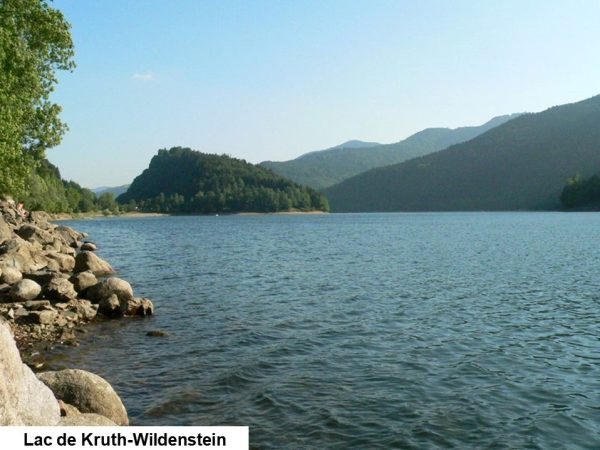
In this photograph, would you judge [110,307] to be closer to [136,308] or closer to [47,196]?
[136,308]

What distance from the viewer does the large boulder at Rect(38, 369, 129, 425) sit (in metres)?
11.7

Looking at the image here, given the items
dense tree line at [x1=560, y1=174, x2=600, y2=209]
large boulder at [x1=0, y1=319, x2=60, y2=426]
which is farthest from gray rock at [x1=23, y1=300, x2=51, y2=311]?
dense tree line at [x1=560, y1=174, x2=600, y2=209]

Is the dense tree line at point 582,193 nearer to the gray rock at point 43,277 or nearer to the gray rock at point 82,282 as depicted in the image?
the gray rock at point 82,282

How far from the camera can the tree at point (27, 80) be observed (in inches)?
1096

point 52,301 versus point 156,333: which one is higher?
point 52,301

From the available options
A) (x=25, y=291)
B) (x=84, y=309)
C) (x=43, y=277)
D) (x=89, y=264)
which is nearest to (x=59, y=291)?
(x=25, y=291)

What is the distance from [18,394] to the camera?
26.6 feet

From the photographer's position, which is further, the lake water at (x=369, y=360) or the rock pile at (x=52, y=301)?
the rock pile at (x=52, y=301)

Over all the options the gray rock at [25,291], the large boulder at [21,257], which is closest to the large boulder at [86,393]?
the gray rock at [25,291]

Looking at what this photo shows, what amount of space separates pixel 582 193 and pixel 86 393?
209 meters

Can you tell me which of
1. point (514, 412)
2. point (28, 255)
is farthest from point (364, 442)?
point (28, 255)

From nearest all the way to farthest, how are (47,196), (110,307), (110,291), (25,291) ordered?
(25,291), (110,307), (110,291), (47,196)

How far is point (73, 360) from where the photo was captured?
1755 centimetres

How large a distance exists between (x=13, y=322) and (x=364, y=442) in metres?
15.3
